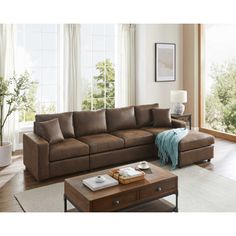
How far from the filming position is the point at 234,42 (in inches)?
250

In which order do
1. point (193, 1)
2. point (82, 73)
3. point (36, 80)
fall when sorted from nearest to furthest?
point (193, 1) < point (36, 80) < point (82, 73)

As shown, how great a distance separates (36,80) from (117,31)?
197cm

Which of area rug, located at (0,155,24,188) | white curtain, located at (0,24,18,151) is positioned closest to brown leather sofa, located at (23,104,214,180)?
area rug, located at (0,155,24,188)

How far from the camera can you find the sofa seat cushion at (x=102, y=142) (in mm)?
4535

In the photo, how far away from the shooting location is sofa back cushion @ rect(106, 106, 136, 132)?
527 cm

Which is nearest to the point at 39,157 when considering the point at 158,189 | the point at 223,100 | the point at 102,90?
the point at 158,189

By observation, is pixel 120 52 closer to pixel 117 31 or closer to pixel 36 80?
pixel 117 31

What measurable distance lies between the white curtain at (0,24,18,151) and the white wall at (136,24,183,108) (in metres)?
2.60

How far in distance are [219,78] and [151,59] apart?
1.49 metres

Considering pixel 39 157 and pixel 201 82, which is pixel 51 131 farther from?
pixel 201 82

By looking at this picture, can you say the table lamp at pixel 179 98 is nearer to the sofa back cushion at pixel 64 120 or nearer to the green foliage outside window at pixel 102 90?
the green foliage outside window at pixel 102 90

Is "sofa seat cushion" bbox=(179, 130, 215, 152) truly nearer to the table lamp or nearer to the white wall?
the table lamp

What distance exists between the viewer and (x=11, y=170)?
183 inches
